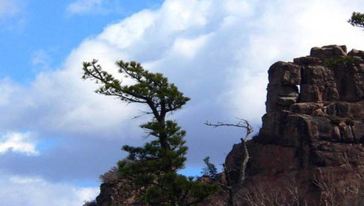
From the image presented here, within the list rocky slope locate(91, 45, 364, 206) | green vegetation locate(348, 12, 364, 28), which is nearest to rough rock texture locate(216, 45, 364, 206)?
rocky slope locate(91, 45, 364, 206)

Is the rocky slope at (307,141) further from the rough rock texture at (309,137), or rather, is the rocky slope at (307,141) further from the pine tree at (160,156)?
the pine tree at (160,156)

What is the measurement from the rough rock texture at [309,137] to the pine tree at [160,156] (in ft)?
53.5

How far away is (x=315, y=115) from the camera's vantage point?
71.6 metres

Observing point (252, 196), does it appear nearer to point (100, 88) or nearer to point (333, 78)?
point (333, 78)

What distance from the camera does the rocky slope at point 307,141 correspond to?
63625 millimetres

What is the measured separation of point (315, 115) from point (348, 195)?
47.1ft

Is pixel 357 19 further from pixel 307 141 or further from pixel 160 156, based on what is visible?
pixel 307 141

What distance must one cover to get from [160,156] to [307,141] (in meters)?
27.1

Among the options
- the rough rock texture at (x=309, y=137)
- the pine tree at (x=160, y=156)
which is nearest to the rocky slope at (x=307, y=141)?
the rough rock texture at (x=309, y=137)

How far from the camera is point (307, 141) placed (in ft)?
228

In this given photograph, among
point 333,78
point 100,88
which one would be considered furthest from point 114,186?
point 100,88

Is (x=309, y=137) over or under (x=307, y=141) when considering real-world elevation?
over

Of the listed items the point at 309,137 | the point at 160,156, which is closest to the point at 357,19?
the point at 160,156

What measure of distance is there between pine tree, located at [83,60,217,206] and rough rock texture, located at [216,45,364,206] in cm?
1629
